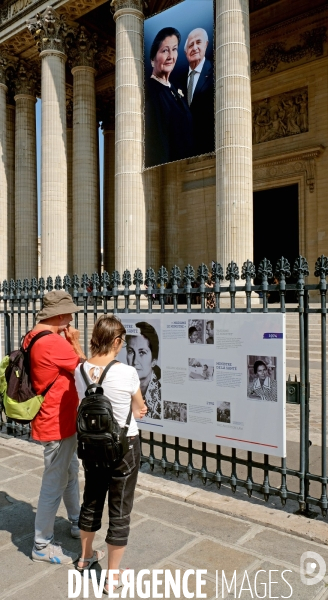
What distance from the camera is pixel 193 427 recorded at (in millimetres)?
4402

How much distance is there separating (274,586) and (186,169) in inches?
798

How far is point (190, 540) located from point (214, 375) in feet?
4.34

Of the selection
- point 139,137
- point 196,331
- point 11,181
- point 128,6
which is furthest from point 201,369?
point 11,181

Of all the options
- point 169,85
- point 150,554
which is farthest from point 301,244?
point 150,554

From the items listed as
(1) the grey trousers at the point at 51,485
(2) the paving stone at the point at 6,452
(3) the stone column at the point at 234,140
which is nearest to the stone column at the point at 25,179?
(3) the stone column at the point at 234,140

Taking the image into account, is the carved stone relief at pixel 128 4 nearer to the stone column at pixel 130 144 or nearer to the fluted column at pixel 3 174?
the stone column at pixel 130 144

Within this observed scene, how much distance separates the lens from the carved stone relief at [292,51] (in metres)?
17.5

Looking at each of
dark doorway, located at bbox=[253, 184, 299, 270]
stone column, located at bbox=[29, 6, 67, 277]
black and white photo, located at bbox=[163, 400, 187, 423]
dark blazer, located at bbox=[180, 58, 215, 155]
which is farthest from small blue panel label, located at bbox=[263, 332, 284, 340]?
dark doorway, located at bbox=[253, 184, 299, 270]

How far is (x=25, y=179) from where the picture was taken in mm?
21719

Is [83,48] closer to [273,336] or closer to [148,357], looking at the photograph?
[148,357]

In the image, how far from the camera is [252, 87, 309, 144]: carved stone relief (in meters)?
18.2

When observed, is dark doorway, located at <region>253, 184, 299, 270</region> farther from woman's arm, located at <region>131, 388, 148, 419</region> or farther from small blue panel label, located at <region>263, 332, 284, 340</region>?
A: woman's arm, located at <region>131, 388, 148, 419</region>

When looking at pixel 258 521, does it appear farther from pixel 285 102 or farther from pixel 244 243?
pixel 285 102

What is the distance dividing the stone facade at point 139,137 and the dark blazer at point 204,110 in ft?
1.98
